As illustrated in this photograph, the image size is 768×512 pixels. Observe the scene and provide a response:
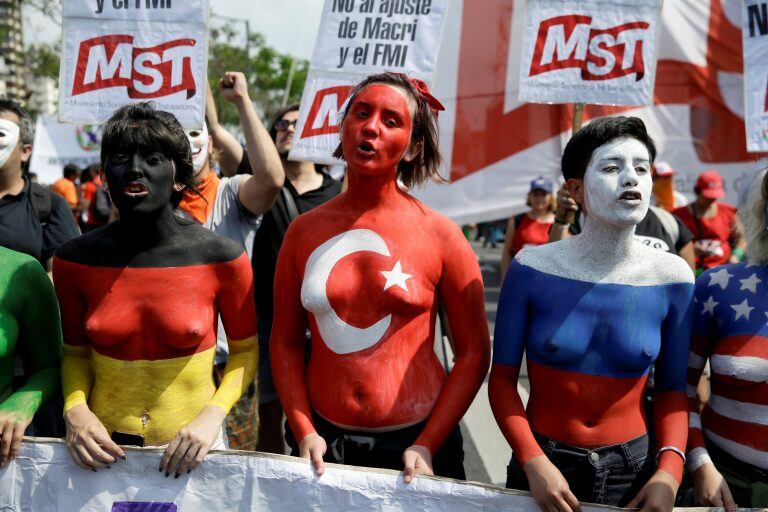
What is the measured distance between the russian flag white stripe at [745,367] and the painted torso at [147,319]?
4.67 ft

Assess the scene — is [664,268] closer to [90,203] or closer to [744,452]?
[744,452]

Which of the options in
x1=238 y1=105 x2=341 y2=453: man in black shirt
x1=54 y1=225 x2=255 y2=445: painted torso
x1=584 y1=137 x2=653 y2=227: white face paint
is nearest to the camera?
x1=584 y1=137 x2=653 y2=227: white face paint

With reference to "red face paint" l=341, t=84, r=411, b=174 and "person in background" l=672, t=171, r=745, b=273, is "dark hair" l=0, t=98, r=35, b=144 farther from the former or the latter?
"person in background" l=672, t=171, r=745, b=273

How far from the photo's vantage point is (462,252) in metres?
2.34

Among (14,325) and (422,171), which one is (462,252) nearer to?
(422,171)

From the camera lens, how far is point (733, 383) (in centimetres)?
225

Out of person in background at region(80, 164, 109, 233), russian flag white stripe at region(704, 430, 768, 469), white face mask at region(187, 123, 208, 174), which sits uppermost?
white face mask at region(187, 123, 208, 174)

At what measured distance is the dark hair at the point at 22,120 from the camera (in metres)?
3.19

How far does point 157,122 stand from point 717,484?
192cm

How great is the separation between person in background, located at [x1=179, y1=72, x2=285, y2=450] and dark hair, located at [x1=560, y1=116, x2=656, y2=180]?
128 centimetres

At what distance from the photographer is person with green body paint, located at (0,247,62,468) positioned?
7.43 feet

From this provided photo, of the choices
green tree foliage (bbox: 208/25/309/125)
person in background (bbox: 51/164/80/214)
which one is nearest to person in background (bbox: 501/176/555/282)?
person in background (bbox: 51/164/80/214)

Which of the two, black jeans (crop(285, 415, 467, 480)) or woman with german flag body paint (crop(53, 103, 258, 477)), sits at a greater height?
woman with german flag body paint (crop(53, 103, 258, 477))

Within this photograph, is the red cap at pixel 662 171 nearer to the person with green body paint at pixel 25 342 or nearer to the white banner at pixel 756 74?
the white banner at pixel 756 74
